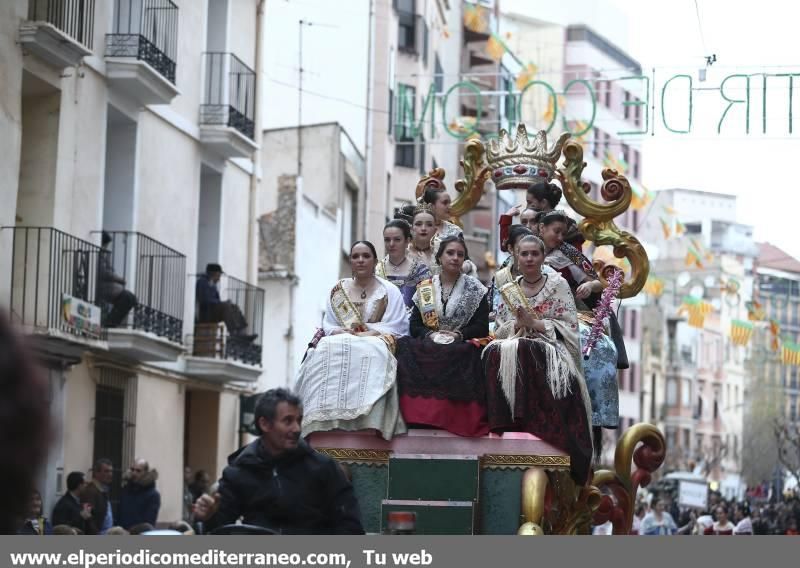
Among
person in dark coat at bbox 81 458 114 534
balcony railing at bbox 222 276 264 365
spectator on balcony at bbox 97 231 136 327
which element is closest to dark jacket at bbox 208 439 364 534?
person in dark coat at bbox 81 458 114 534

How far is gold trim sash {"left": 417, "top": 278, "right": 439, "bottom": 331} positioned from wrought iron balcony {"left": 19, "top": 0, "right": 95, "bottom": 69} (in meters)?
8.82

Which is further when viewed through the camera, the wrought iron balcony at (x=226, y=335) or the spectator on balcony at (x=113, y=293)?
the wrought iron balcony at (x=226, y=335)

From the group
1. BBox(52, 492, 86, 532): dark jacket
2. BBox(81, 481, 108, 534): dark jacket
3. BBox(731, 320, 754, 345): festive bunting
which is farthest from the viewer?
BBox(731, 320, 754, 345): festive bunting

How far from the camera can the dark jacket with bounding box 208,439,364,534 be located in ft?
22.6

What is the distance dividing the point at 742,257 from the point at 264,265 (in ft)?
227

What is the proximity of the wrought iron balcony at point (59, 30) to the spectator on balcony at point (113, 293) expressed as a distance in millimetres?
2370

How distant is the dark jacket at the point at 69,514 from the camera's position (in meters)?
15.5

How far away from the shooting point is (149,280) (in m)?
22.2

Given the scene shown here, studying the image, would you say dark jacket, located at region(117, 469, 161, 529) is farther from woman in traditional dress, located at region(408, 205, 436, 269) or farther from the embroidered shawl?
the embroidered shawl

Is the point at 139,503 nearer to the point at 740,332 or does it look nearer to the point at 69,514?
the point at 69,514

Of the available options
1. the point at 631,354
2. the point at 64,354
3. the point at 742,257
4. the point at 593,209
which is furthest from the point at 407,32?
the point at 742,257

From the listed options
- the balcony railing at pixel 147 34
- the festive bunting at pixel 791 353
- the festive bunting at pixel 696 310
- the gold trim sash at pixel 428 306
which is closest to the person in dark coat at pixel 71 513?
the gold trim sash at pixel 428 306

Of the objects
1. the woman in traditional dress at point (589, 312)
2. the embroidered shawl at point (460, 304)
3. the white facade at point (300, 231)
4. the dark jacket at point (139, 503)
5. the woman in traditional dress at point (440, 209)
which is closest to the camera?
the embroidered shawl at point (460, 304)

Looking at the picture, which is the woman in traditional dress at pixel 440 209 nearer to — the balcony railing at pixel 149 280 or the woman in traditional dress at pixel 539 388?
the woman in traditional dress at pixel 539 388
